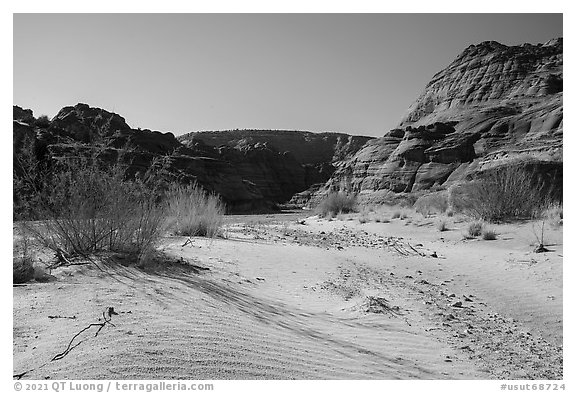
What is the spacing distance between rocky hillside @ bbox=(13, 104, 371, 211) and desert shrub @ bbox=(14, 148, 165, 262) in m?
0.66

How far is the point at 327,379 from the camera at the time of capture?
11.3 ft

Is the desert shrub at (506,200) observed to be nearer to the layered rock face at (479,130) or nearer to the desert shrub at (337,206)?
the layered rock face at (479,130)

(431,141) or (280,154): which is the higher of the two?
(280,154)

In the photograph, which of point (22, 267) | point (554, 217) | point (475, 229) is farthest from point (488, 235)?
point (22, 267)

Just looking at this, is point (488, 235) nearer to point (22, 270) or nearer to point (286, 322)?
point (286, 322)

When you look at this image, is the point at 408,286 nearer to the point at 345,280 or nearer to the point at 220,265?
the point at 345,280

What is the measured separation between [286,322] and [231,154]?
70.8 metres

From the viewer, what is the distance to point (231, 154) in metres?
74.3

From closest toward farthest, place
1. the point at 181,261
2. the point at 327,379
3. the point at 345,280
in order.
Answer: the point at 327,379
the point at 181,261
the point at 345,280

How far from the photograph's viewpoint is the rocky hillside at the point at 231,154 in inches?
1212

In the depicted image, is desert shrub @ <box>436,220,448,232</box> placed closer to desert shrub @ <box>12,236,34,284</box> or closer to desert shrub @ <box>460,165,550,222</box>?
desert shrub @ <box>460,165,550,222</box>

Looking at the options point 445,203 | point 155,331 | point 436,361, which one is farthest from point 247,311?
point 445,203

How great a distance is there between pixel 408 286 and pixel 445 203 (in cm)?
1923

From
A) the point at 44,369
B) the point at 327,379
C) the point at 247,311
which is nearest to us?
the point at 44,369
